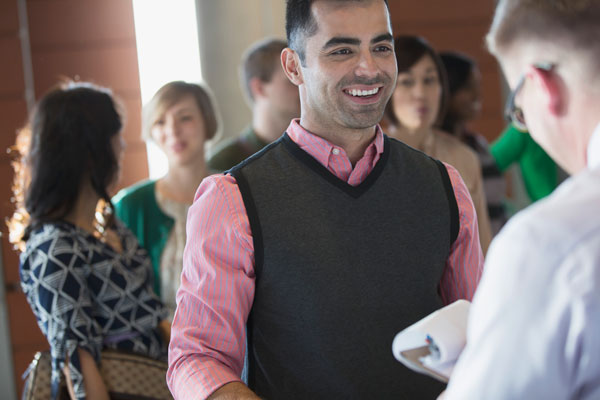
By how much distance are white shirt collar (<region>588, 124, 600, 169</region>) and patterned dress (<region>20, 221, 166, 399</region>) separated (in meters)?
1.55

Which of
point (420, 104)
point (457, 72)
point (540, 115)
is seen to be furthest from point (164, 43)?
point (540, 115)

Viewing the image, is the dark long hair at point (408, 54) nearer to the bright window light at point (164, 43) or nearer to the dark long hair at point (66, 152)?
→ the dark long hair at point (66, 152)

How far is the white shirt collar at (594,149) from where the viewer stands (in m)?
0.86

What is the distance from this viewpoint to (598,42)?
2.90 feet

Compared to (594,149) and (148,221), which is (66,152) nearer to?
(148,221)

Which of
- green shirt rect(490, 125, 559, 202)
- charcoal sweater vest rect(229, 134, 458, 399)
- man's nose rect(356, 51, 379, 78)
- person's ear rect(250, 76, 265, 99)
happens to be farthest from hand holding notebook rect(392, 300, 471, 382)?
green shirt rect(490, 125, 559, 202)

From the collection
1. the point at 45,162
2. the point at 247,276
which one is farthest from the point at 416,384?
the point at 45,162

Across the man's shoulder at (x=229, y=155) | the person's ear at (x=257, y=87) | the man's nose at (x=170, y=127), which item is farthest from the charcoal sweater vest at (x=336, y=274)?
the person's ear at (x=257, y=87)

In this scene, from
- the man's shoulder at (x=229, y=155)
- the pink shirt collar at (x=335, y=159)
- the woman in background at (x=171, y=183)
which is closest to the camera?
the pink shirt collar at (x=335, y=159)

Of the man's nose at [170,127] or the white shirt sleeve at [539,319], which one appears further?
the man's nose at [170,127]

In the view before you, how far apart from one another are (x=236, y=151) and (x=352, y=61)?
188 centimetres

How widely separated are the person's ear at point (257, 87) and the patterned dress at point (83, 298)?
4.49 feet

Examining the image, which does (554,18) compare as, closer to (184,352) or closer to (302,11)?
(302,11)

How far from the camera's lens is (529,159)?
12.1 feet
